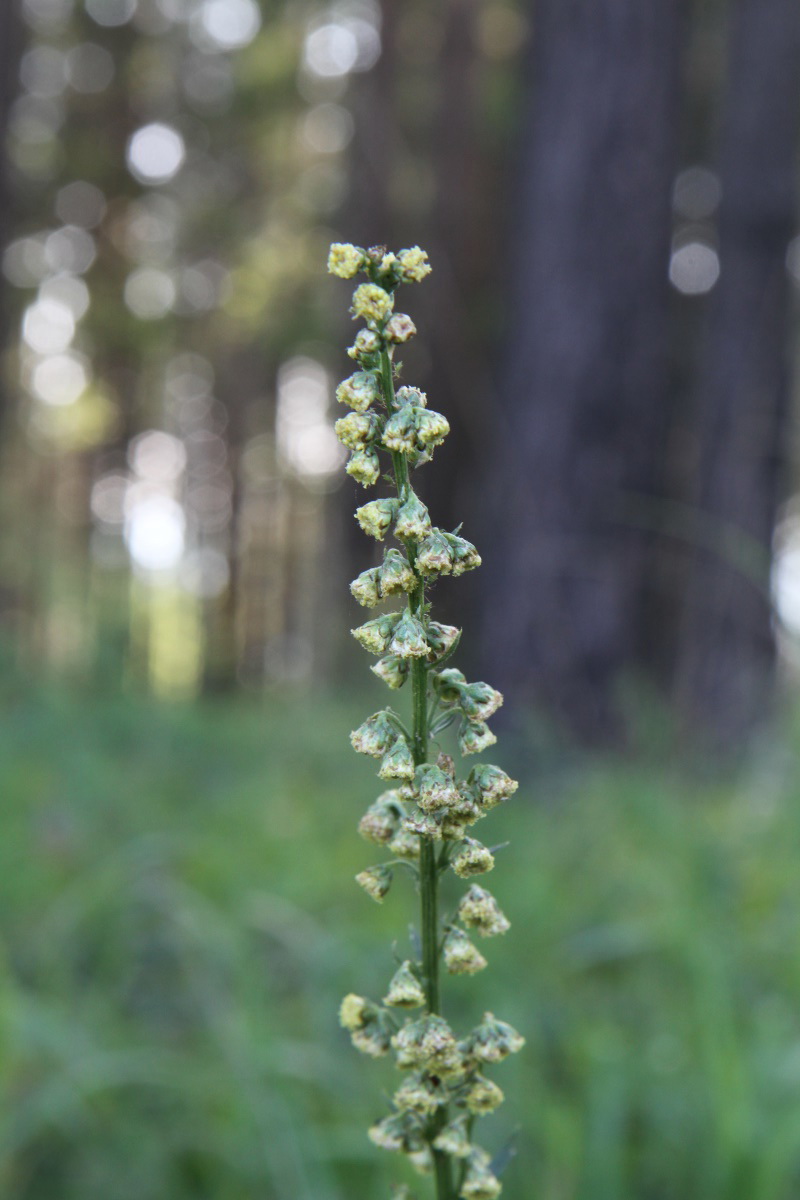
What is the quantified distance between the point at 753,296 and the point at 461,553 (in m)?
8.35

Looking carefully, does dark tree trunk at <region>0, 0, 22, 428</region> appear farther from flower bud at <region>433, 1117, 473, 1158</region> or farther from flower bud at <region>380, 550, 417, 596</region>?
flower bud at <region>433, 1117, 473, 1158</region>

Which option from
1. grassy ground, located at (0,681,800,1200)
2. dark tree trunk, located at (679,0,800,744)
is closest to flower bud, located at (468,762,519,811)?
grassy ground, located at (0,681,800,1200)

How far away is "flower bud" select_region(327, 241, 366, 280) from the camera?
900mm

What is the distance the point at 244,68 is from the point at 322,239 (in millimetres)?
3269

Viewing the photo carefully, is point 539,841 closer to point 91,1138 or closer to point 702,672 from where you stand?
point 91,1138

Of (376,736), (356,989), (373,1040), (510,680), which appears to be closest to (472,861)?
(376,736)

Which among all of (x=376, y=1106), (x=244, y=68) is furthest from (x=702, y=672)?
(x=244, y=68)

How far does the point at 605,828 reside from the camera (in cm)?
362

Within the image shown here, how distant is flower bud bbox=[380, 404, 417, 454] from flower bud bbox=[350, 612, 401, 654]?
0.15 m

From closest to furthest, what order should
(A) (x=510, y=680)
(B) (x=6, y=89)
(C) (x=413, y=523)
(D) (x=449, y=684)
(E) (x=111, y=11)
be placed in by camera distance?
(C) (x=413, y=523)
(D) (x=449, y=684)
(A) (x=510, y=680)
(B) (x=6, y=89)
(E) (x=111, y=11)

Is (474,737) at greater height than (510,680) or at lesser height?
lesser

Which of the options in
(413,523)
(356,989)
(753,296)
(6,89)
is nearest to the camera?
(413,523)

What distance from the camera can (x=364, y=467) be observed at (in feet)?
3.00

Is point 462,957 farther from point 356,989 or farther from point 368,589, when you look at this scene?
point 356,989
